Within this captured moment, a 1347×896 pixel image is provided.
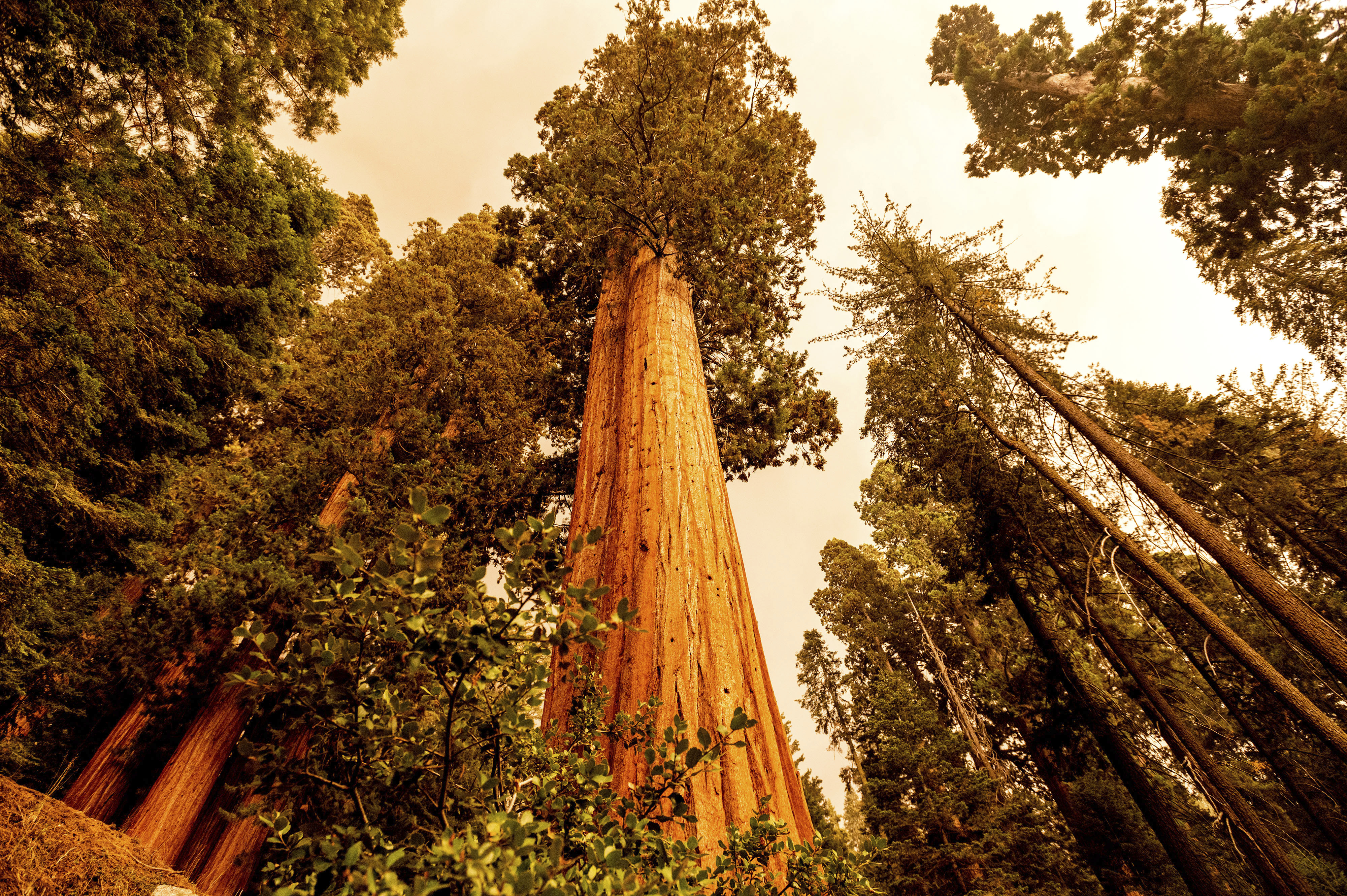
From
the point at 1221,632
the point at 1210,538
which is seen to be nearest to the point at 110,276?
the point at 1210,538

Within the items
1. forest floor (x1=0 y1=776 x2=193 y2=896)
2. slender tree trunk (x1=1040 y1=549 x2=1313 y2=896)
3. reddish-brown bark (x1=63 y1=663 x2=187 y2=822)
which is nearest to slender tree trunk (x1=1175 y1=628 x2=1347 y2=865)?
slender tree trunk (x1=1040 y1=549 x2=1313 y2=896)

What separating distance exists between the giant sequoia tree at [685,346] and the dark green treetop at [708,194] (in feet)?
0.09

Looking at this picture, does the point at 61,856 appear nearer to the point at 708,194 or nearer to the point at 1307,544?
the point at 708,194

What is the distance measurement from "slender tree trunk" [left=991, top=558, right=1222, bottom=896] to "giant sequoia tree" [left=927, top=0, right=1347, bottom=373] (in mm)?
6801

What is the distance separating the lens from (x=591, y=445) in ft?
11.7

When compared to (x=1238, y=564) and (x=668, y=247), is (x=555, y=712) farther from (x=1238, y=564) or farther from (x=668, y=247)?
(x=1238, y=564)

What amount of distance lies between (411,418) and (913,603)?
13.9m

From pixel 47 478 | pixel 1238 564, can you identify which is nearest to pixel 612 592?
pixel 47 478

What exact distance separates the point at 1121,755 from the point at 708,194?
30.3 feet

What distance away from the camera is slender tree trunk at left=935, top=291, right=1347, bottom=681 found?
4312 mm

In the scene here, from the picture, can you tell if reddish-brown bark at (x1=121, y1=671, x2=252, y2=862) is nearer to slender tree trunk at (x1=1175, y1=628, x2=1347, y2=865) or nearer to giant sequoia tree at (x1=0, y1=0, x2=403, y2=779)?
giant sequoia tree at (x1=0, y1=0, x2=403, y2=779)

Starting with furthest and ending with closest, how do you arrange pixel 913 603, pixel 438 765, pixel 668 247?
pixel 913 603, pixel 668 247, pixel 438 765

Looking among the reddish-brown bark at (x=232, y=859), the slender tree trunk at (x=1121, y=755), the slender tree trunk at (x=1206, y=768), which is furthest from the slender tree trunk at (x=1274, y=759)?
the reddish-brown bark at (x=232, y=859)

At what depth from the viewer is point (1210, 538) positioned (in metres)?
5.16
